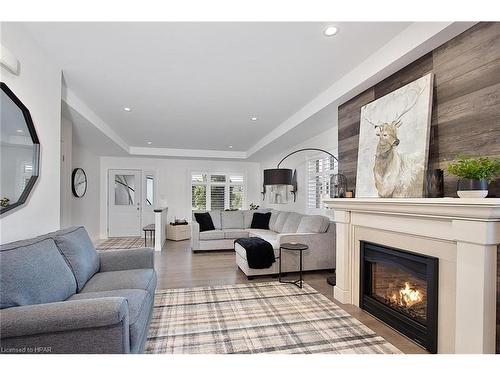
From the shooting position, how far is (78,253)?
208cm

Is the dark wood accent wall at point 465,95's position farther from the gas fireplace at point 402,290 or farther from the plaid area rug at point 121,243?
the plaid area rug at point 121,243

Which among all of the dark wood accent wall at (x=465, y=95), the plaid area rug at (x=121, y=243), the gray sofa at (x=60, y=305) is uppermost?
the dark wood accent wall at (x=465, y=95)

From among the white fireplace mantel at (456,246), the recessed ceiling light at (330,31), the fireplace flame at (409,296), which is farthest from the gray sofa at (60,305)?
the recessed ceiling light at (330,31)

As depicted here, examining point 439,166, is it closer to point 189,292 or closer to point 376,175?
point 376,175

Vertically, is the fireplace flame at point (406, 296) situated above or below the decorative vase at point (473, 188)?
below

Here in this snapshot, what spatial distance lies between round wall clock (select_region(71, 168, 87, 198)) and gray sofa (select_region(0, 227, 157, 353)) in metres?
4.18

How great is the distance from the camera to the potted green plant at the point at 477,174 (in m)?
1.50

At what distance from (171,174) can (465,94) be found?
7.40 m

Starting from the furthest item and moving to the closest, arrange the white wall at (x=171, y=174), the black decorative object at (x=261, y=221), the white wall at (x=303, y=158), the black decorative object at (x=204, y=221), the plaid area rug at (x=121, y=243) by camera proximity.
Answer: the white wall at (x=171, y=174) < the black decorative object at (x=261, y=221) < the plaid area rug at (x=121, y=243) < the black decorative object at (x=204, y=221) < the white wall at (x=303, y=158)

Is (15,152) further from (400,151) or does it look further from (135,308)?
(400,151)

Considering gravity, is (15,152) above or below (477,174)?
above

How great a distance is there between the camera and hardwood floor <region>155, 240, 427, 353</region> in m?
2.25

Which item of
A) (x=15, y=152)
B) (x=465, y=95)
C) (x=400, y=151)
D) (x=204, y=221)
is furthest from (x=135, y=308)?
(x=204, y=221)
